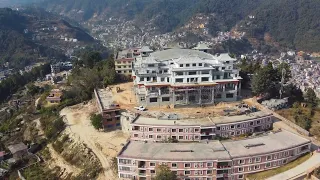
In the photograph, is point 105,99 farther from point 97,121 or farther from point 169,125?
point 169,125

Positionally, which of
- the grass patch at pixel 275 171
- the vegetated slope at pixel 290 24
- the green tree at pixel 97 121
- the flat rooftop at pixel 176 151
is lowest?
the grass patch at pixel 275 171

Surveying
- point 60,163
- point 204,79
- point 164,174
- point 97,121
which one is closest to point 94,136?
point 97,121

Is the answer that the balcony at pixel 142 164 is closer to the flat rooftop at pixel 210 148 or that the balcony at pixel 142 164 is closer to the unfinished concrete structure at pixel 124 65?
the flat rooftop at pixel 210 148

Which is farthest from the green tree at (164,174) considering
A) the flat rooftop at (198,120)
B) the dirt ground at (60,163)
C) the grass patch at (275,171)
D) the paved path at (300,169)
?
the dirt ground at (60,163)

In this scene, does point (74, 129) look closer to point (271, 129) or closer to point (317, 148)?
point (271, 129)

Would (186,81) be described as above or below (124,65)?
below

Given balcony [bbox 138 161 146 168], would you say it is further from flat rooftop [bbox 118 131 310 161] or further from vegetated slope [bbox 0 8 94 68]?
vegetated slope [bbox 0 8 94 68]

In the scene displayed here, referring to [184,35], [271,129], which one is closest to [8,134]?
[271,129]
